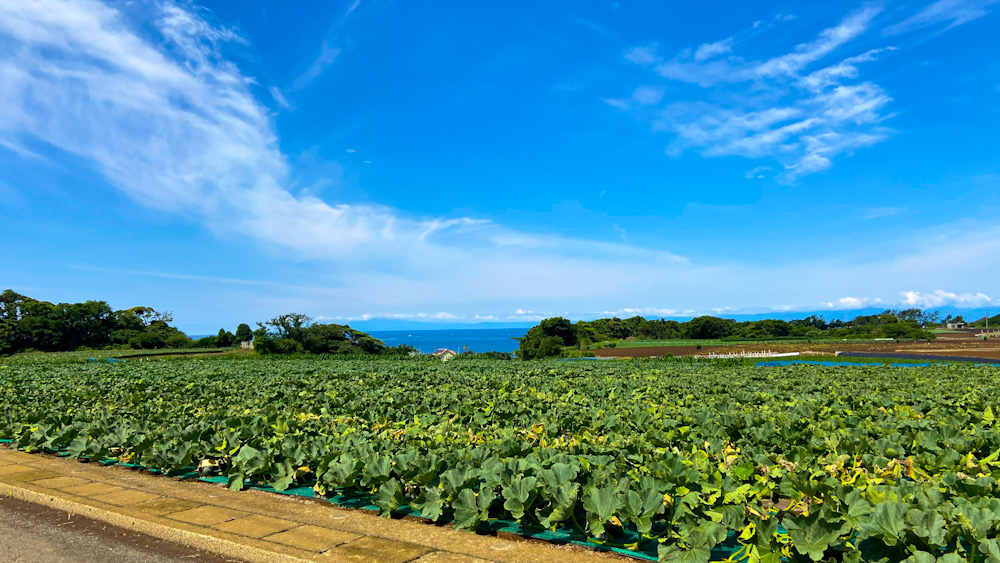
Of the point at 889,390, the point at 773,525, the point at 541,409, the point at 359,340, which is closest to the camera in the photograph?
the point at 773,525

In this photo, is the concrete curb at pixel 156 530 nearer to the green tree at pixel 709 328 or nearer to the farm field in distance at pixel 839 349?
the farm field in distance at pixel 839 349

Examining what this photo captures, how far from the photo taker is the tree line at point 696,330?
91812 mm

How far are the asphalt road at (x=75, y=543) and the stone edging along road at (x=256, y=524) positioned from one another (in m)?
0.08

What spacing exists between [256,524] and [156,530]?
3.21ft

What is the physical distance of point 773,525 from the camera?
3.37 meters

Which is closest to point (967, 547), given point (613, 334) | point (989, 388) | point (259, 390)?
point (989, 388)

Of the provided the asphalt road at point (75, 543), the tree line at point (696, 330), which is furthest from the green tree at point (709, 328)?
the asphalt road at point (75, 543)

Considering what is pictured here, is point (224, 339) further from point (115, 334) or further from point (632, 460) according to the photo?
point (632, 460)

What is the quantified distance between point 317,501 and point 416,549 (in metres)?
1.99

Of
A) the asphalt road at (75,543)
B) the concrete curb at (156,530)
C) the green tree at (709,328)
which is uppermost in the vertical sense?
the green tree at (709,328)

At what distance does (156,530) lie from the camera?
4730 mm

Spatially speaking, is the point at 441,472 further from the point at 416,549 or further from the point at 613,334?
the point at 613,334

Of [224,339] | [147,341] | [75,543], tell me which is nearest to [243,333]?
[224,339]

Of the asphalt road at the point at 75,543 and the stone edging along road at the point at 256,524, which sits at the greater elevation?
the stone edging along road at the point at 256,524
